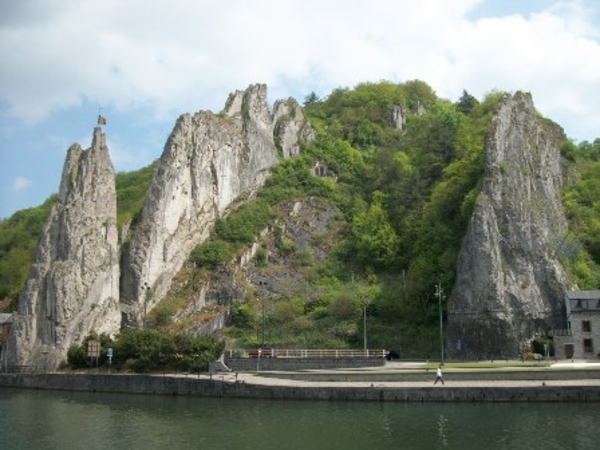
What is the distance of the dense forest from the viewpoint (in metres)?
66.9

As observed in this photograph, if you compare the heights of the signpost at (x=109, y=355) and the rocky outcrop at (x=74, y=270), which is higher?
the rocky outcrop at (x=74, y=270)

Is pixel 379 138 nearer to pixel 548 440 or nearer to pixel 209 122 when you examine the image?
pixel 209 122

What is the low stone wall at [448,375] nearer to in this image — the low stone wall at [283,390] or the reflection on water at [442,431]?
the low stone wall at [283,390]

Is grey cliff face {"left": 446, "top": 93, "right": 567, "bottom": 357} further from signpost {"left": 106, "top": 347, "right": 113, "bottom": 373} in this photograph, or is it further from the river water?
signpost {"left": 106, "top": 347, "right": 113, "bottom": 373}

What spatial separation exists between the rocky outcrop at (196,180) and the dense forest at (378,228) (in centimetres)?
233

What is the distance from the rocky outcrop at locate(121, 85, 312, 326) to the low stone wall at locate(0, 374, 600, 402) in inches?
503

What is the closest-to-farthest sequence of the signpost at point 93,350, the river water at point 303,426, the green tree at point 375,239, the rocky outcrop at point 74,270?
the river water at point 303,426 < the signpost at point 93,350 < the rocky outcrop at point 74,270 < the green tree at point 375,239

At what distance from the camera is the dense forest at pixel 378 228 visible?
6688 cm

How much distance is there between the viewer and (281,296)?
244 ft

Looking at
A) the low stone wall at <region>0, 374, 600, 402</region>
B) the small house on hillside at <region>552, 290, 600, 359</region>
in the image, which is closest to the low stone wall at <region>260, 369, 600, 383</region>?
the low stone wall at <region>0, 374, 600, 402</region>

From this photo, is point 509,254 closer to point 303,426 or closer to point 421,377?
point 421,377

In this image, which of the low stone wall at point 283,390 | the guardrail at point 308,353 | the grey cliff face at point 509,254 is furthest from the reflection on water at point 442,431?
the grey cliff face at point 509,254

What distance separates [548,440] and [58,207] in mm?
56908

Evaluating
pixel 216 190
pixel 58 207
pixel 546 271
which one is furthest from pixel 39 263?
pixel 546 271
